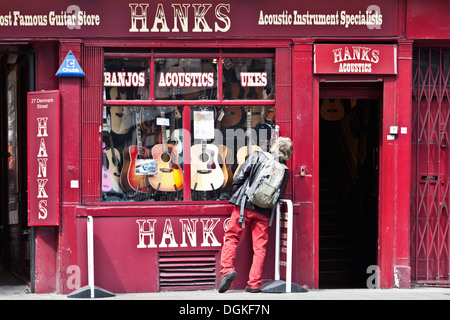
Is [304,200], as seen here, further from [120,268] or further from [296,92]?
[120,268]

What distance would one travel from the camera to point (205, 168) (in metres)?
10.8

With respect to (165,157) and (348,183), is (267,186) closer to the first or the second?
(165,157)

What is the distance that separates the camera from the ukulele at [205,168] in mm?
10766

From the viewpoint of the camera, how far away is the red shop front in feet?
A: 34.2

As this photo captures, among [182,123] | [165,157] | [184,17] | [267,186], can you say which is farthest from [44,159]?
[267,186]

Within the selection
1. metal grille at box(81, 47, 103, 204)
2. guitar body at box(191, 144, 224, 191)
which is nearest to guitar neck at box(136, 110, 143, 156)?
metal grille at box(81, 47, 103, 204)

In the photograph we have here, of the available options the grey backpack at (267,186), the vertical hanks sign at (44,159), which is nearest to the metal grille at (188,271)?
the grey backpack at (267,186)

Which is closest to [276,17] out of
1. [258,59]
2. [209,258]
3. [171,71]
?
[258,59]

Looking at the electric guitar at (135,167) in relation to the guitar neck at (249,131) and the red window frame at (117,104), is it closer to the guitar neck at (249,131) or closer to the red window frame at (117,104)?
the red window frame at (117,104)

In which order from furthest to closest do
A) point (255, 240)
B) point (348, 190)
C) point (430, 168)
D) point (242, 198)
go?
point (348, 190), point (430, 168), point (255, 240), point (242, 198)

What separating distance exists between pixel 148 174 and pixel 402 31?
3996mm

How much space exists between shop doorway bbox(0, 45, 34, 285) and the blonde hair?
12.4 ft

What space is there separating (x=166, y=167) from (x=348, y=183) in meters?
4.71

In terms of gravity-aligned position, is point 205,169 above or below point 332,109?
below
